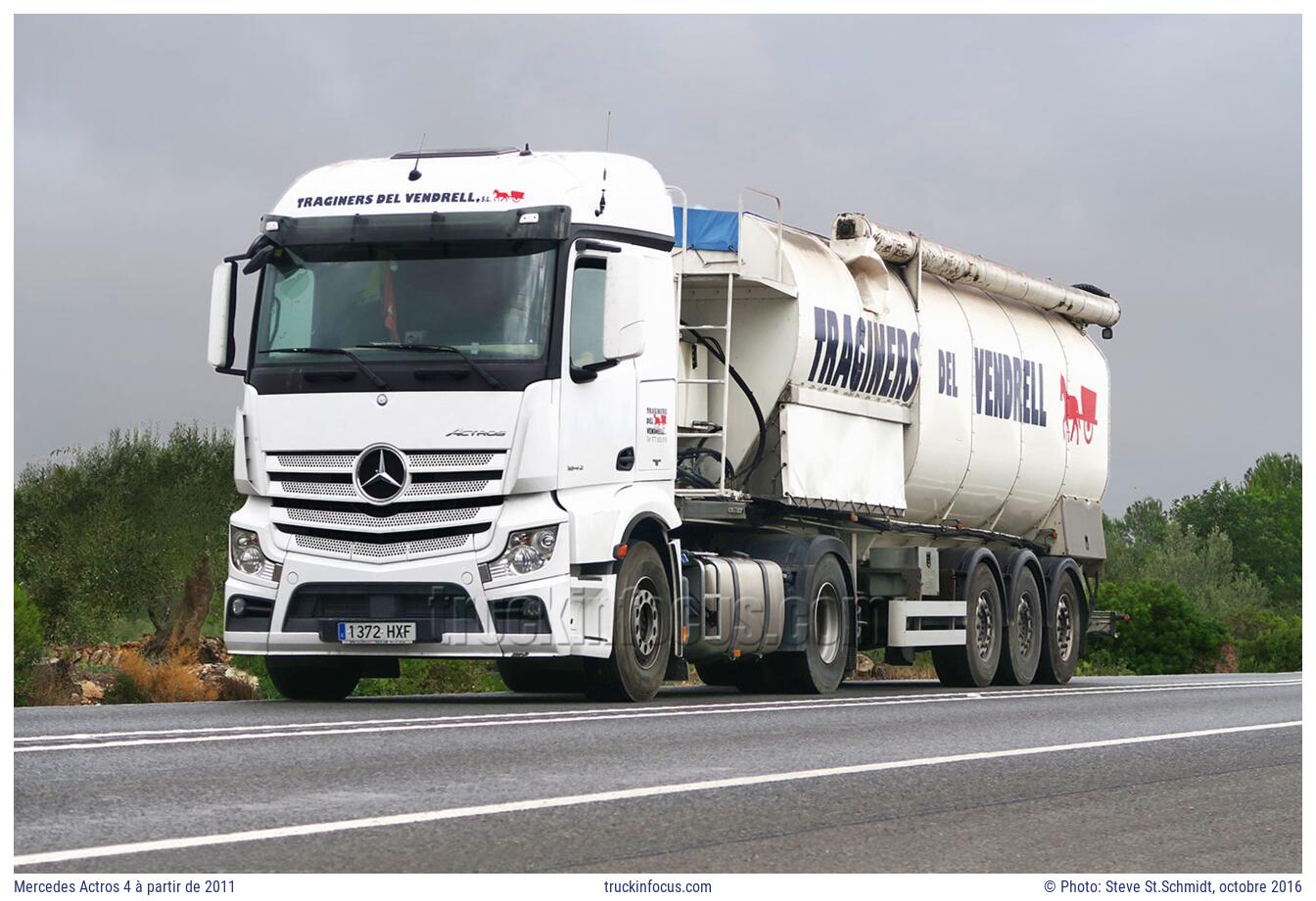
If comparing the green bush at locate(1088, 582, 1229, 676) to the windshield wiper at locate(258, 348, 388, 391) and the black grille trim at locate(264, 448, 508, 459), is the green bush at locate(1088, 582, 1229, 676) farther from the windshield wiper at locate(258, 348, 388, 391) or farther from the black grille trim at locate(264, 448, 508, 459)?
the windshield wiper at locate(258, 348, 388, 391)

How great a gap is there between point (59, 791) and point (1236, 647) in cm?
6083

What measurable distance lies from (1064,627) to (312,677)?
10751mm

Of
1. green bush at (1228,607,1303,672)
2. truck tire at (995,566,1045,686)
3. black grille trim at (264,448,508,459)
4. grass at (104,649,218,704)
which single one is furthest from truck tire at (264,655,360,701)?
green bush at (1228,607,1303,672)

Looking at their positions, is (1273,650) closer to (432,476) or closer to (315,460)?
(432,476)

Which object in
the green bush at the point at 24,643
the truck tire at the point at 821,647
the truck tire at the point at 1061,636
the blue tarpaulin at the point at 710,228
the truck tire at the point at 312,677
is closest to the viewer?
the truck tire at the point at 312,677

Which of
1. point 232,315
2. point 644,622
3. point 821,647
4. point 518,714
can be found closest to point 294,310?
point 232,315

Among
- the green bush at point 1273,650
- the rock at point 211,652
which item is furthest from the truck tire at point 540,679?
the green bush at point 1273,650

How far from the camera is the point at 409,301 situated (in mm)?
14547

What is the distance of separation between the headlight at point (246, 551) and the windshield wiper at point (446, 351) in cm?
159

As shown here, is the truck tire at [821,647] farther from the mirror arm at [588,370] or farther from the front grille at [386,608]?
the front grille at [386,608]

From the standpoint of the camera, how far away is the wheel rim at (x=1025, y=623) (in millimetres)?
22438

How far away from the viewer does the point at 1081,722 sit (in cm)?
1466

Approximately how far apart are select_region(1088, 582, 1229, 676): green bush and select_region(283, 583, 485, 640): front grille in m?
42.8

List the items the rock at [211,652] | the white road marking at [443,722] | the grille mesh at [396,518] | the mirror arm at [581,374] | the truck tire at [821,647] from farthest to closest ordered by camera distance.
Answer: the rock at [211,652]
the truck tire at [821,647]
the mirror arm at [581,374]
the grille mesh at [396,518]
the white road marking at [443,722]
